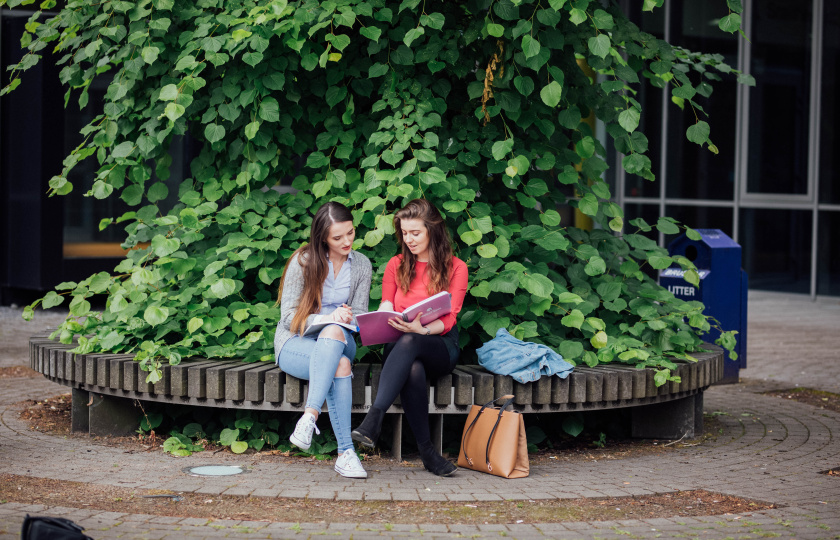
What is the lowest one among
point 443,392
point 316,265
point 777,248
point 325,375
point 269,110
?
point 443,392

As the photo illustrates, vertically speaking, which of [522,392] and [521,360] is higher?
[521,360]

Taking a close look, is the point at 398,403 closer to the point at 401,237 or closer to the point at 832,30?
the point at 401,237

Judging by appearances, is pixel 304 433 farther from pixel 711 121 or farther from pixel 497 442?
pixel 711 121

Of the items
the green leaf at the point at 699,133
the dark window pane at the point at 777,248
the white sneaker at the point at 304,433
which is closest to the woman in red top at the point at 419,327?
the white sneaker at the point at 304,433

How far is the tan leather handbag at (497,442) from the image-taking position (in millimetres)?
5297

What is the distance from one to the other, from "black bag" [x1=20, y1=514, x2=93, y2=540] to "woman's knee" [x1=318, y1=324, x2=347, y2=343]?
203cm

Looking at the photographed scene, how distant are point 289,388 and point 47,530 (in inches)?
79.9

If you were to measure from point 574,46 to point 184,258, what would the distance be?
8.56 feet

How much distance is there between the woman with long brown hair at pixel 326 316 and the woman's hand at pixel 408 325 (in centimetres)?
29

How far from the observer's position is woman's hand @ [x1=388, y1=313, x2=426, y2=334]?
17.8 feet

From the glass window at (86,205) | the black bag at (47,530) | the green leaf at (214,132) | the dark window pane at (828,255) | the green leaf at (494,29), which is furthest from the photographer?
the dark window pane at (828,255)

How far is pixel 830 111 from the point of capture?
15.6 metres

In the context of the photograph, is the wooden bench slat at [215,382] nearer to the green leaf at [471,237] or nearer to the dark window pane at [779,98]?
the green leaf at [471,237]

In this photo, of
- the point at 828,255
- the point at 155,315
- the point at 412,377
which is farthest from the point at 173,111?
the point at 828,255
